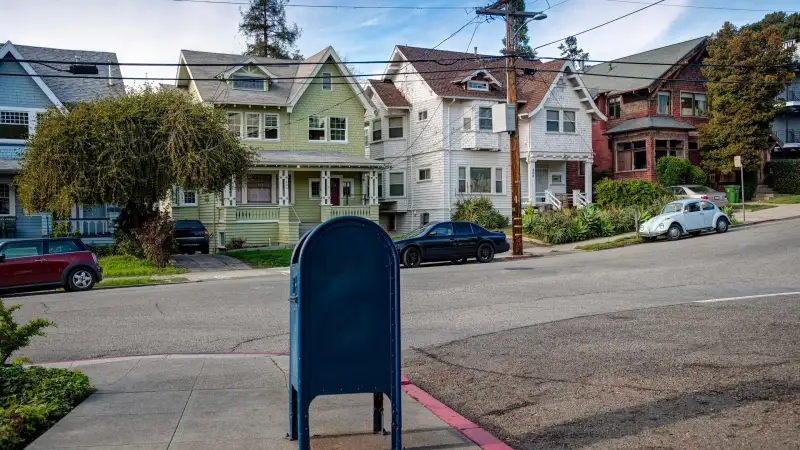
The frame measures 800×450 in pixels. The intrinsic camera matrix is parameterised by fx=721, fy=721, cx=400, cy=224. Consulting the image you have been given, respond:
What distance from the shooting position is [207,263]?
2706 cm

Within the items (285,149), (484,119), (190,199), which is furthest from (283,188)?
(484,119)

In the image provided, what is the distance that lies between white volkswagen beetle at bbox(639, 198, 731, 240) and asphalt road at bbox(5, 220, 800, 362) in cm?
603

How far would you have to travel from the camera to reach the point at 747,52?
42.7 meters

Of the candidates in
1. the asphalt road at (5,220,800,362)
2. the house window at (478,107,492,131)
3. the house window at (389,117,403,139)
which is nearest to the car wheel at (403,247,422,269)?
the asphalt road at (5,220,800,362)

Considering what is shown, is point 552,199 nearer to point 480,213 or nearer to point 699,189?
point 480,213

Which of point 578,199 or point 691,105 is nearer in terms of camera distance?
point 578,199

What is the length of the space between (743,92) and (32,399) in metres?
45.2

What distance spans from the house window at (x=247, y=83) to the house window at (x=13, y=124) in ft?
32.3

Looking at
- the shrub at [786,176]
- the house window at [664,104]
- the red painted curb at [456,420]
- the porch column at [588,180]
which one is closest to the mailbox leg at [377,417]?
the red painted curb at [456,420]

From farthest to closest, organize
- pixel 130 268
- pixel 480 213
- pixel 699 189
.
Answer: pixel 699 189 < pixel 480 213 < pixel 130 268

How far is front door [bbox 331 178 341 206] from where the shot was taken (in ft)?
131

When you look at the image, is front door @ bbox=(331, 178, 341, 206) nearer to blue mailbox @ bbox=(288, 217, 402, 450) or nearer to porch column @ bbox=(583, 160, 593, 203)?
porch column @ bbox=(583, 160, 593, 203)

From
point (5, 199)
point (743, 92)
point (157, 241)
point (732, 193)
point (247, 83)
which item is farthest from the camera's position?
point (732, 193)

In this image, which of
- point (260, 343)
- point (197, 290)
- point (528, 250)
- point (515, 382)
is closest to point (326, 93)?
point (528, 250)
